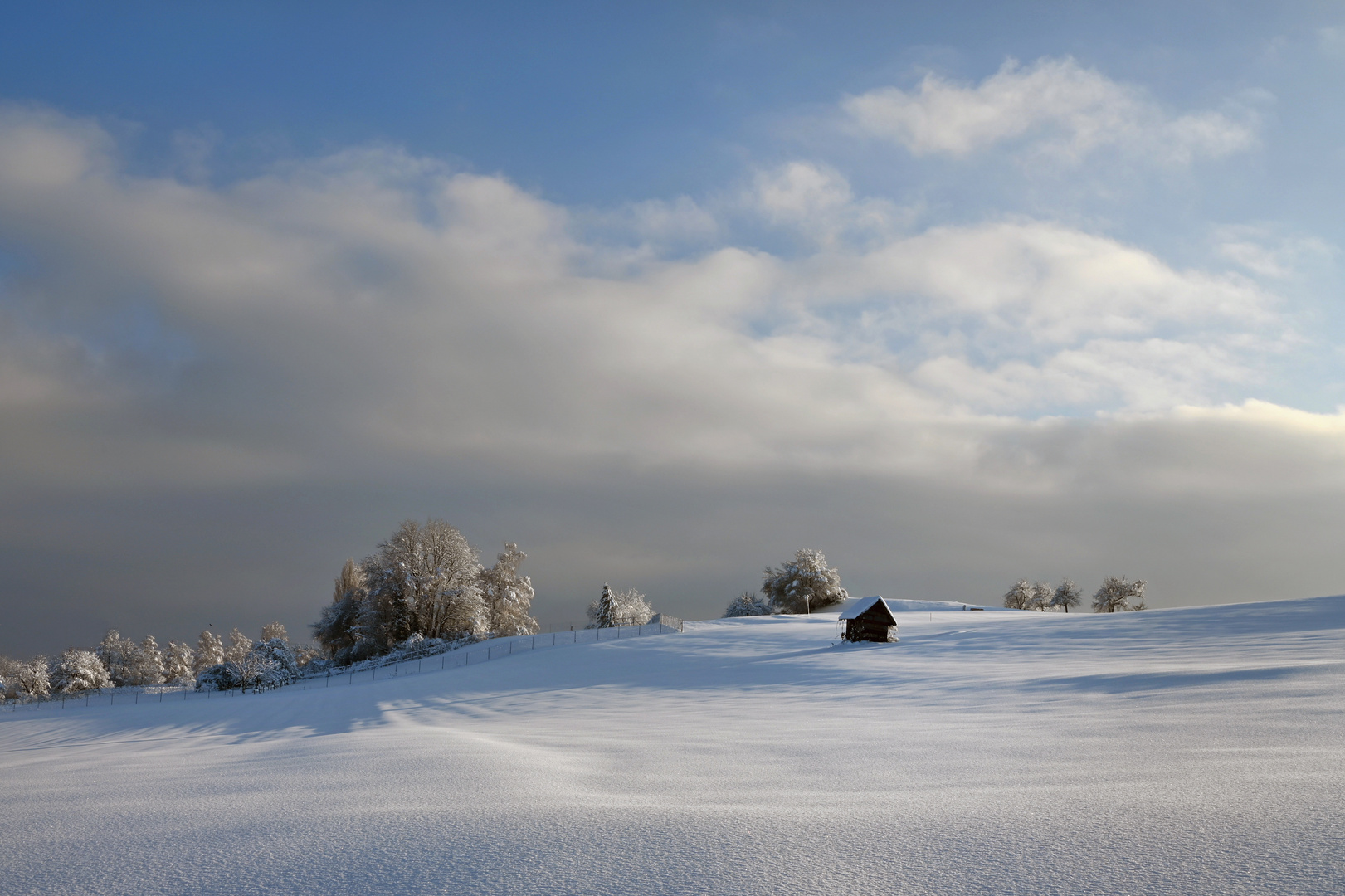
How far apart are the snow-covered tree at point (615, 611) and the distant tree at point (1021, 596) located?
46.9 meters

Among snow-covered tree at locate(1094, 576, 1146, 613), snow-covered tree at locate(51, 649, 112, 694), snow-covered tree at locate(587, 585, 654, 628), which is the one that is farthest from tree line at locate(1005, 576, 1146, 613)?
snow-covered tree at locate(51, 649, 112, 694)

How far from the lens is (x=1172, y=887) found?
122 inches

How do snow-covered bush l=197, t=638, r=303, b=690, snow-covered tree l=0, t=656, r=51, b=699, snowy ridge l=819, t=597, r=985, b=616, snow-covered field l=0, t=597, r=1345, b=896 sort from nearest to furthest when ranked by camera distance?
snow-covered field l=0, t=597, r=1345, b=896 → snow-covered bush l=197, t=638, r=303, b=690 → snow-covered tree l=0, t=656, r=51, b=699 → snowy ridge l=819, t=597, r=985, b=616

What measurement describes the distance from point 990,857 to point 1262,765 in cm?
364

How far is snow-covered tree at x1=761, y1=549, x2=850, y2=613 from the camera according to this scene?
281ft

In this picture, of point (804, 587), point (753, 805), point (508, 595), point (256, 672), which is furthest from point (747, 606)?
point (753, 805)

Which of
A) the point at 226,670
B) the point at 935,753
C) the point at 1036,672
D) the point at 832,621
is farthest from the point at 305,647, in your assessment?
the point at 935,753

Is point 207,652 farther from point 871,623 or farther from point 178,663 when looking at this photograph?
point 871,623

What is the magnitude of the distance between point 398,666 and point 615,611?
29.3 metres

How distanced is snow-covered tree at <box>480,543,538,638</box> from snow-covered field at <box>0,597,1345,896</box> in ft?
170

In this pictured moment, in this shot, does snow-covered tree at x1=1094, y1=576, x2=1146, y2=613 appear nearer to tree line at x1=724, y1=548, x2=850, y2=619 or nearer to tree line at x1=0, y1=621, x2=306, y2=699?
tree line at x1=724, y1=548, x2=850, y2=619

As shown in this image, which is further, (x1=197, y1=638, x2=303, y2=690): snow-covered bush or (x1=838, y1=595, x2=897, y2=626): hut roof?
(x1=197, y1=638, x2=303, y2=690): snow-covered bush

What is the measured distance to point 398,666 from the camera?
2025 inches

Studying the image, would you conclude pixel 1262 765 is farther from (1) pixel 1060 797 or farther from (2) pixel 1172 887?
(2) pixel 1172 887
